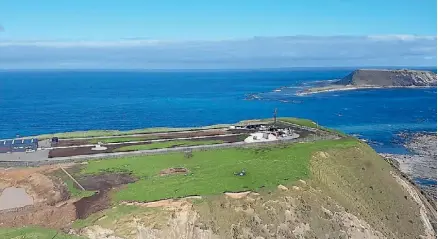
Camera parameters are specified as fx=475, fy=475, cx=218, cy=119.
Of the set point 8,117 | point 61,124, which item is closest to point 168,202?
point 61,124

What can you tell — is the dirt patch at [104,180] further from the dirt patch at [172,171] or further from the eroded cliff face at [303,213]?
the eroded cliff face at [303,213]

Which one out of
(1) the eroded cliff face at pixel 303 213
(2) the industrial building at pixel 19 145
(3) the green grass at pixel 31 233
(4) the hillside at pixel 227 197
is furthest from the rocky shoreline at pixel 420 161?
(2) the industrial building at pixel 19 145

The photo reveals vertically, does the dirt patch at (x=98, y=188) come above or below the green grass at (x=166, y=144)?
below

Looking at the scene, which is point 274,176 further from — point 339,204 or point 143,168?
point 143,168

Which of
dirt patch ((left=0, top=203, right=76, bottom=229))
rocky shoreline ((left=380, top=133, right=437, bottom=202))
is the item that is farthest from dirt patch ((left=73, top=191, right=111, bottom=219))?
rocky shoreline ((left=380, top=133, right=437, bottom=202))

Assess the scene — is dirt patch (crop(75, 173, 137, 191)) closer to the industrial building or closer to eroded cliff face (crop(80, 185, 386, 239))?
eroded cliff face (crop(80, 185, 386, 239))

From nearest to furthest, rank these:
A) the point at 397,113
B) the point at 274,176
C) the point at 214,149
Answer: the point at 274,176, the point at 214,149, the point at 397,113
